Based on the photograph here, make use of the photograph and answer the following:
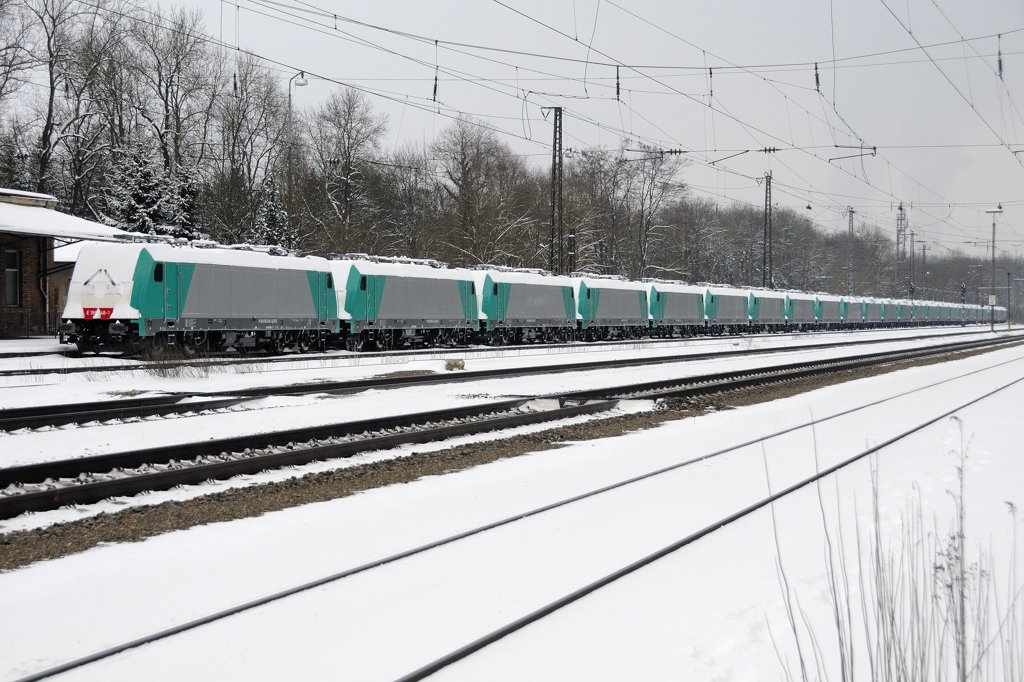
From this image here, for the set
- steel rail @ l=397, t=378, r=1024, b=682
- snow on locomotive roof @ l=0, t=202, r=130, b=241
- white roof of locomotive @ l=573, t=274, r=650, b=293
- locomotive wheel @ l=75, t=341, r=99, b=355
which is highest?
snow on locomotive roof @ l=0, t=202, r=130, b=241

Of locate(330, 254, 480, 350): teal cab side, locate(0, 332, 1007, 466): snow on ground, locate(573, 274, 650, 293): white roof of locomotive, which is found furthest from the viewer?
locate(573, 274, 650, 293): white roof of locomotive

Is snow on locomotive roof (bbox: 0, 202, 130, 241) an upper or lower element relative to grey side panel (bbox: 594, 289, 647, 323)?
upper

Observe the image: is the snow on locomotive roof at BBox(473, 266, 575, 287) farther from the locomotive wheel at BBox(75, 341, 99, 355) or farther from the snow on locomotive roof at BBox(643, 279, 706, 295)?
the locomotive wheel at BBox(75, 341, 99, 355)

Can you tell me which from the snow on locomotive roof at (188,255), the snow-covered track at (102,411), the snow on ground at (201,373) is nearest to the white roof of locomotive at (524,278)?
the snow on ground at (201,373)

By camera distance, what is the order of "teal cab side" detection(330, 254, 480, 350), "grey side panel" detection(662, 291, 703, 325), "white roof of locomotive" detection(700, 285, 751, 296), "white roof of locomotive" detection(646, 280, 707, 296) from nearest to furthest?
1. "teal cab side" detection(330, 254, 480, 350)
2. "white roof of locomotive" detection(646, 280, 707, 296)
3. "grey side panel" detection(662, 291, 703, 325)
4. "white roof of locomotive" detection(700, 285, 751, 296)

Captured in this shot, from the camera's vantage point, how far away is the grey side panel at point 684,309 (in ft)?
177

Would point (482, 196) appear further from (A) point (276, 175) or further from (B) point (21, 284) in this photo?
(B) point (21, 284)

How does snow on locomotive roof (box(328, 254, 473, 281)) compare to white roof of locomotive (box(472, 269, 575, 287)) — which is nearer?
snow on locomotive roof (box(328, 254, 473, 281))

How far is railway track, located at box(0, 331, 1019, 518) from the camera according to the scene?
321 inches

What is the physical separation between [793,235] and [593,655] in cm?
11502

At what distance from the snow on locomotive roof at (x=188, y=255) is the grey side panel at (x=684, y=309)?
1108 inches

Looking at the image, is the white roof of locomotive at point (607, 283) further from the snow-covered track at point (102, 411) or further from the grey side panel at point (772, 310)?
the snow-covered track at point (102, 411)

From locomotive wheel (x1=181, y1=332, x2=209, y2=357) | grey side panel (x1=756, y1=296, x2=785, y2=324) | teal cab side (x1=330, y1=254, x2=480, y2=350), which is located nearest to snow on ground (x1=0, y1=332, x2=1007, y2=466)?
locomotive wheel (x1=181, y1=332, x2=209, y2=357)

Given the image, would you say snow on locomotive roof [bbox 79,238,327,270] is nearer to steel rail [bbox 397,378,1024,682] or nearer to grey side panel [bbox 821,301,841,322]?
steel rail [bbox 397,378,1024,682]
